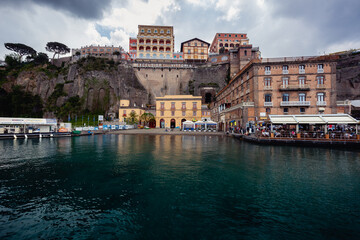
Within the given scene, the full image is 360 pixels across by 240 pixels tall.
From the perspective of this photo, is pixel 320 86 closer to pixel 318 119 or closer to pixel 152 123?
pixel 318 119

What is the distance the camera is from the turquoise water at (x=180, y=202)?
5113 millimetres

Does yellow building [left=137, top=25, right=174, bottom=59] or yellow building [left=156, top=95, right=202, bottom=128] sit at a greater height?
yellow building [left=137, top=25, right=174, bottom=59]

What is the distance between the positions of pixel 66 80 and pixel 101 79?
1825 cm

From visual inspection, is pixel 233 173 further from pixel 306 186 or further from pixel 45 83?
pixel 45 83

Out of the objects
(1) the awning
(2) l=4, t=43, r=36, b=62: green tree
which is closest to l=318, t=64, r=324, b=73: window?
(1) the awning

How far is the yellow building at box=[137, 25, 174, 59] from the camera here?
8319cm

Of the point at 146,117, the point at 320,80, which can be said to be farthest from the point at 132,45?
the point at 320,80

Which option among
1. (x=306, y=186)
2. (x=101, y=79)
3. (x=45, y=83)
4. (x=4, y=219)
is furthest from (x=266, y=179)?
(x=45, y=83)

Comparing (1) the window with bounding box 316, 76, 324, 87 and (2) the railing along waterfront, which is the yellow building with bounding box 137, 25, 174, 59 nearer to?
(1) the window with bounding box 316, 76, 324, 87

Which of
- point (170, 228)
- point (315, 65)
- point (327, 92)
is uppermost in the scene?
point (315, 65)

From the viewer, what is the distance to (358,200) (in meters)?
6.99

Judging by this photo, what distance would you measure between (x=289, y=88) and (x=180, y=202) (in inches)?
1277

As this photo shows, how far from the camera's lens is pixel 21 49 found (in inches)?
3255

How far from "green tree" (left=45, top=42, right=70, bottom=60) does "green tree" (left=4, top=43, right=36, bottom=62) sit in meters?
7.33
